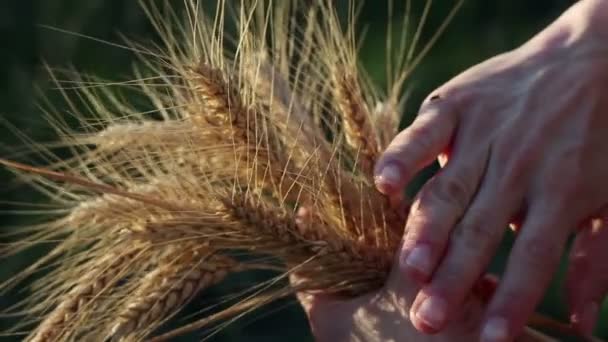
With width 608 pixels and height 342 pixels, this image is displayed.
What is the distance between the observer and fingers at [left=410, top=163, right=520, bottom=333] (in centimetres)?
105

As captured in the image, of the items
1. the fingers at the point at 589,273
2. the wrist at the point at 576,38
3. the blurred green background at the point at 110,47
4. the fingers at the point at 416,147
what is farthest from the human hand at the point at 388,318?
the blurred green background at the point at 110,47

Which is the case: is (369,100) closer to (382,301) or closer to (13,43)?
(382,301)

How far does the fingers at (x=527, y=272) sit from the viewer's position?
3.49 feet

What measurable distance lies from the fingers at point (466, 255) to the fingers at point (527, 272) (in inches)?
1.1

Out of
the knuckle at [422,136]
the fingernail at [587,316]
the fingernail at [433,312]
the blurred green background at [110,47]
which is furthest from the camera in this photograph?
the blurred green background at [110,47]

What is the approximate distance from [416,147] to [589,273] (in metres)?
0.33

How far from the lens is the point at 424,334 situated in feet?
3.56

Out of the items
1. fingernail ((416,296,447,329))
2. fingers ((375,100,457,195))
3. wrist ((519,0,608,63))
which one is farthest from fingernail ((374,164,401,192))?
wrist ((519,0,608,63))

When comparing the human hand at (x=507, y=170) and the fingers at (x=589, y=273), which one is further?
the fingers at (x=589, y=273)

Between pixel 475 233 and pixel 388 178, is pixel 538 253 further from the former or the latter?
pixel 388 178

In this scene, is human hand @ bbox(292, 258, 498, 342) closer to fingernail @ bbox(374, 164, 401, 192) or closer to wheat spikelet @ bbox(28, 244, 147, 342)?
fingernail @ bbox(374, 164, 401, 192)

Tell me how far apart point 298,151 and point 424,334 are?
0.85 ft

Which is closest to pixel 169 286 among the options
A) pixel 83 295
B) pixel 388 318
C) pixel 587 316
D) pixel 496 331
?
pixel 83 295

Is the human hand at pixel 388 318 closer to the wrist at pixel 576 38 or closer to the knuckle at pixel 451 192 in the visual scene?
the knuckle at pixel 451 192
